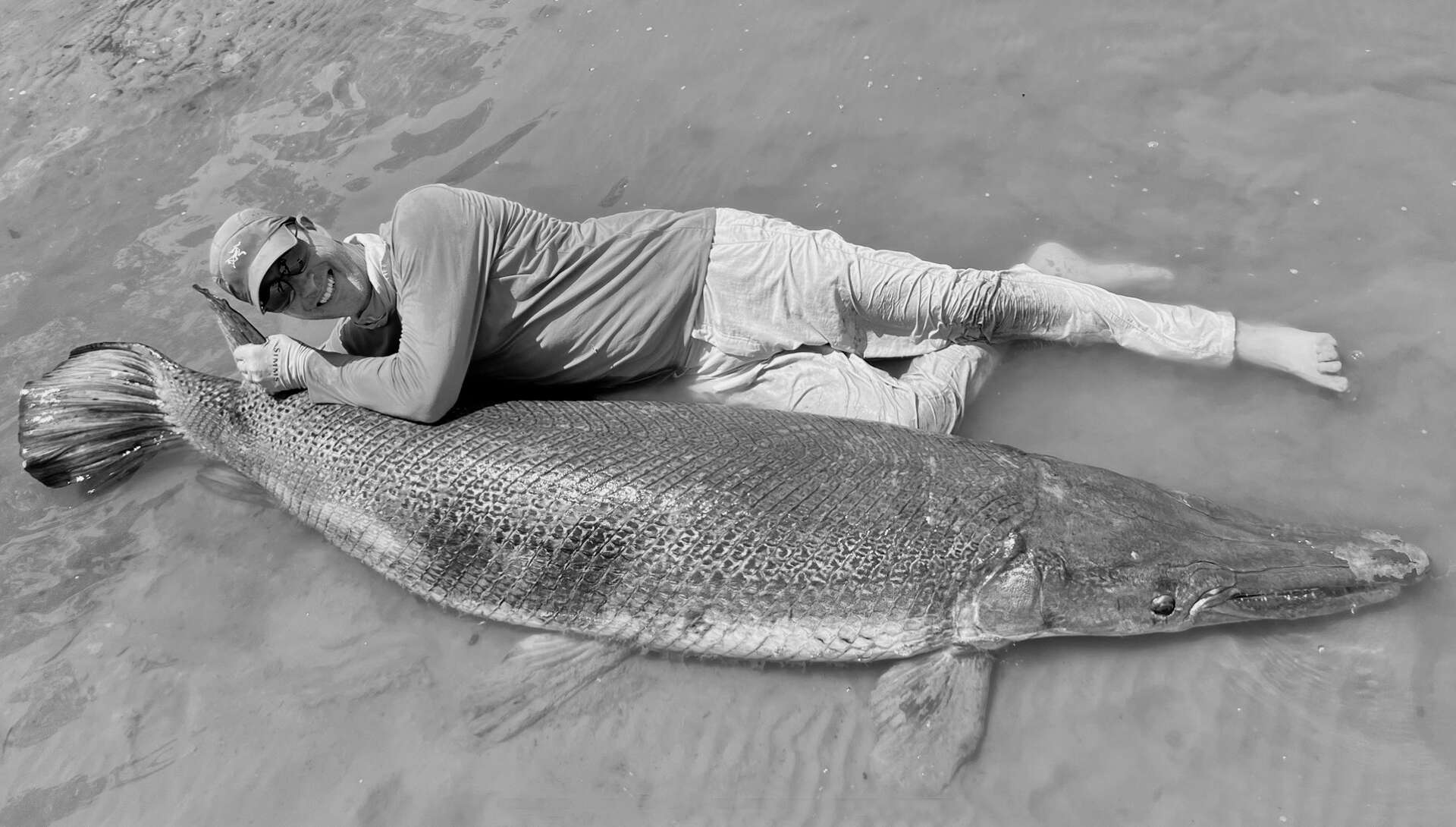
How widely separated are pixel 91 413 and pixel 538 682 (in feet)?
9.16

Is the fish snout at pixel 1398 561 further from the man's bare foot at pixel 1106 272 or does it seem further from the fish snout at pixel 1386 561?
the man's bare foot at pixel 1106 272

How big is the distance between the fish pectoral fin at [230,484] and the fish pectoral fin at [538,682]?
5.56 ft

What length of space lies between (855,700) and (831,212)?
3.08 meters

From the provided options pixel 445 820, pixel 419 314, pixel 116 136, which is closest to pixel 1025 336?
pixel 419 314

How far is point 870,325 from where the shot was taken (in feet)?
17.0

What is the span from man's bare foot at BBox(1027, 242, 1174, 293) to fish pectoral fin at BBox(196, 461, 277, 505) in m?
4.44

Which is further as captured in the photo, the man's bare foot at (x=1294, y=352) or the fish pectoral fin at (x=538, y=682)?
the man's bare foot at (x=1294, y=352)

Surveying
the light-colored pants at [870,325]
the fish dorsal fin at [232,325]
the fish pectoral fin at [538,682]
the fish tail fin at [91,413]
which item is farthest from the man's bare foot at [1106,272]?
the fish tail fin at [91,413]

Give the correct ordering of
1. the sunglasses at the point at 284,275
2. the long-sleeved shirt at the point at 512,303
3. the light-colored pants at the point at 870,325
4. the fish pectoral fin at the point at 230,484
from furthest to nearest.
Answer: the fish pectoral fin at the point at 230,484 < the light-colored pants at the point at 870,325 < the long-sleeved shirt at the point at 512,303 < the sunglasses at the point at 284,275

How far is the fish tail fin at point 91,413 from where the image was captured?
16.6 ft

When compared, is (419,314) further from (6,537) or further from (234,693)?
(6,537)

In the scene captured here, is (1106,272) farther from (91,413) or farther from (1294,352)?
(91,413)

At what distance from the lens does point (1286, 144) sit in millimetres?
5867

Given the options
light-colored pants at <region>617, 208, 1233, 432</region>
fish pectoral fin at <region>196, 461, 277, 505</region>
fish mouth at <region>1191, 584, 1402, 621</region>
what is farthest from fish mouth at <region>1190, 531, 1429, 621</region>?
fish pectoral fin at <region>196, 461, 277, 505</region>
